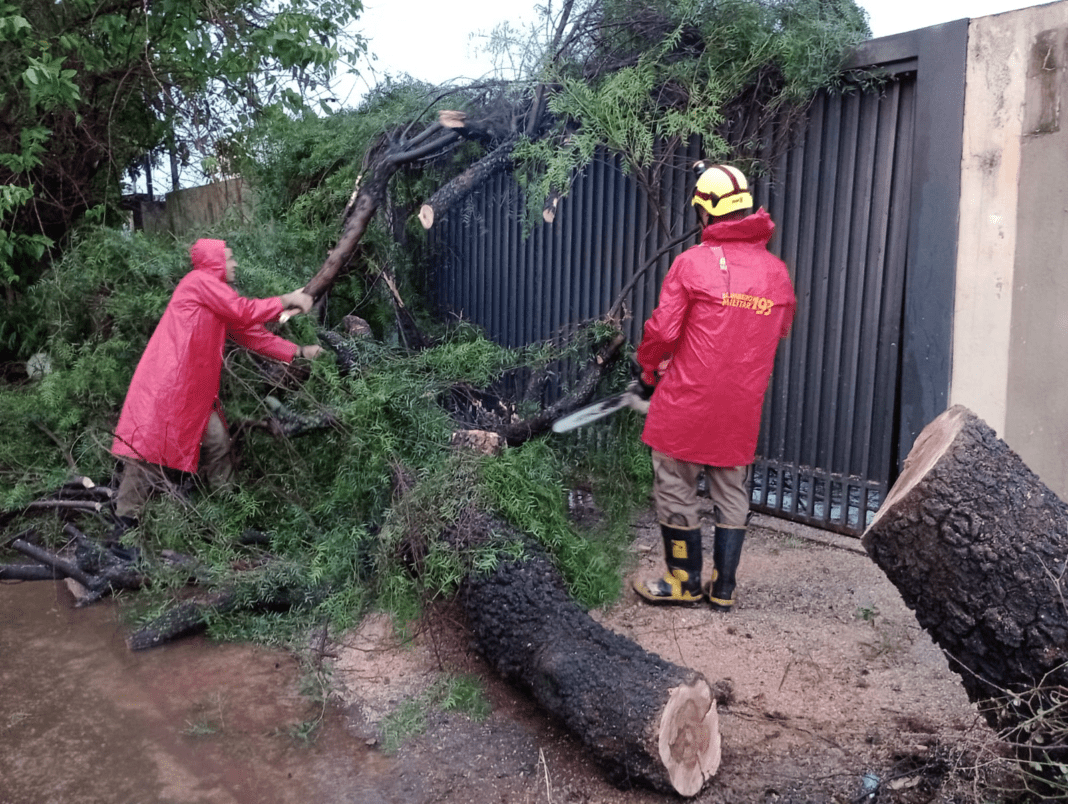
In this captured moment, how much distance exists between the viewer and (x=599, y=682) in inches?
110

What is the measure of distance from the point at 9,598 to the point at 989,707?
472 cm

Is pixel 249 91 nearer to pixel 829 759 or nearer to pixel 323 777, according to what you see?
pixel 323 777

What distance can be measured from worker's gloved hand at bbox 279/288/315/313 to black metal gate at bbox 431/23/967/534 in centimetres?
219

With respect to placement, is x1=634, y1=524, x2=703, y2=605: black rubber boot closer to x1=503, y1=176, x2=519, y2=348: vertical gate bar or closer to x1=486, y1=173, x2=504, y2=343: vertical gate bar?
x1=503, y1=176, x2=519, y2=348: vertical gate bar

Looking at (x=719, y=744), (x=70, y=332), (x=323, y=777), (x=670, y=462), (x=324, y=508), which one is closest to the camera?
(x=719, y=744)

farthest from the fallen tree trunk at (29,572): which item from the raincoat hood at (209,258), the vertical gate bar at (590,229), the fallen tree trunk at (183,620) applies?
the vertical gate bar at (590,229)

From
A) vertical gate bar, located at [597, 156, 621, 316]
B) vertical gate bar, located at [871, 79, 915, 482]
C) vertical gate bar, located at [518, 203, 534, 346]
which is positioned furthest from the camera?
vertical gate bar, located at [518, 203, 534, 346]

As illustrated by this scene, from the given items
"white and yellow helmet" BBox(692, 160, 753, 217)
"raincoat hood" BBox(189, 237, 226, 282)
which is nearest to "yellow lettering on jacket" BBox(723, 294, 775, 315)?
"white and yellow helmet" BBox(692, 160, 753, 217)

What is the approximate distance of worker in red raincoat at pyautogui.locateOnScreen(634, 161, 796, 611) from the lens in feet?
13.0

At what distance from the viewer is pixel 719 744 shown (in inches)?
107

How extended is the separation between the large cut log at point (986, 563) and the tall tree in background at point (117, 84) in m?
5.67

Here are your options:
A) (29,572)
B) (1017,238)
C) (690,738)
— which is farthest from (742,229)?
(29,572)

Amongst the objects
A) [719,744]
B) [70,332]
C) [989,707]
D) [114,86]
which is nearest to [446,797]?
[719,744]

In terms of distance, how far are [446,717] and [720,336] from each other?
209cm
